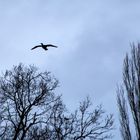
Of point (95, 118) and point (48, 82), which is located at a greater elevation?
point (48, 82)

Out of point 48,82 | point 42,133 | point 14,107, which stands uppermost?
point 48,82

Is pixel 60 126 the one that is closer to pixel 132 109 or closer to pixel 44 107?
pixel 44 107

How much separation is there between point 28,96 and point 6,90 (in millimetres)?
1338

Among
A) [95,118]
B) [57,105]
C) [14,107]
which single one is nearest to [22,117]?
[14,107]

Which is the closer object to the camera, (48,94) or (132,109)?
(132,109)

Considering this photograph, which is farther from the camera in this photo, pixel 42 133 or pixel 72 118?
pixel 72 118

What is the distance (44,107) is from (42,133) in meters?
1.74

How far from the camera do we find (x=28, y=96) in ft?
84.6

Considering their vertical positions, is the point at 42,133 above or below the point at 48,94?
below

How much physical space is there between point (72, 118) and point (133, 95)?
403 centimetres

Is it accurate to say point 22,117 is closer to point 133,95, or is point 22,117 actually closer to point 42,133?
point 42,133

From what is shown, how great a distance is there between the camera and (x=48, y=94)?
2645cm

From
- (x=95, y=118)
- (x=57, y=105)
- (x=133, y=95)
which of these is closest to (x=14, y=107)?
(x=57, y=105)

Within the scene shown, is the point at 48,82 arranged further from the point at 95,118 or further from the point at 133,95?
the point at 133,95
